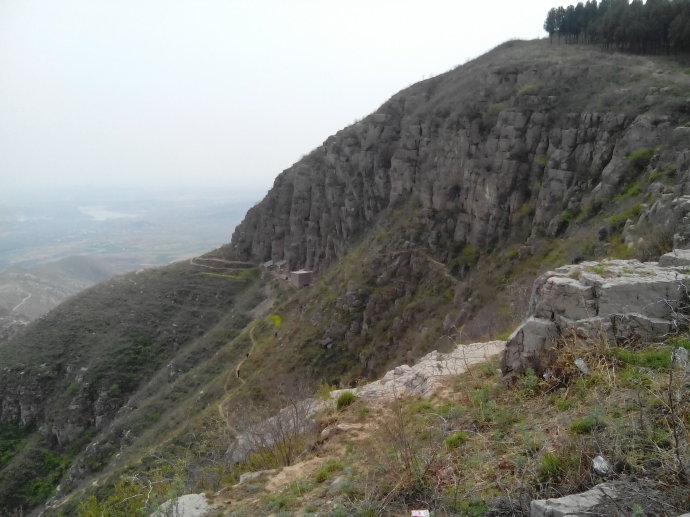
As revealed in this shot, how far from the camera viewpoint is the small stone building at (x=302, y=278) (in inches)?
2197

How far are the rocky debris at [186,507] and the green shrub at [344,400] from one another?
13.8 feet

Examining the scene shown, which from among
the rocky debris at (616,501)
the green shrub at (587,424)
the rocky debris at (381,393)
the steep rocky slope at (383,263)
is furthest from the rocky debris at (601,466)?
the steep rocky slope at (383,263)

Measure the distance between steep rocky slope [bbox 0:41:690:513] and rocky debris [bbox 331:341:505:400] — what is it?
452 centimetres

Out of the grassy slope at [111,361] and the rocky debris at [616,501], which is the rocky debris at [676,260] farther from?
the grassy slope at [111,361]

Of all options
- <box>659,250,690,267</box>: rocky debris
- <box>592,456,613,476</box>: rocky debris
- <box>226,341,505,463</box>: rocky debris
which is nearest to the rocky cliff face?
<box>659,250,690,267</box>: rocky debris

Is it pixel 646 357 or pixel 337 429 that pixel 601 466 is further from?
pixel 337 429

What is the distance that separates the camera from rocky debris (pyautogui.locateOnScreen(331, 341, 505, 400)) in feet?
36.9

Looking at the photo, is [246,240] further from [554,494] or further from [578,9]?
[554,494]

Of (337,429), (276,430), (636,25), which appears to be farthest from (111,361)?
(636,25)

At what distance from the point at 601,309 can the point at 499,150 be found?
95.8 feet

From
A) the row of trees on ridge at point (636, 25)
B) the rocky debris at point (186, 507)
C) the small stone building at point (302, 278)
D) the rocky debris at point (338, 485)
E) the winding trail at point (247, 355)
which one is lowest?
the winding trail at point (247, 355)

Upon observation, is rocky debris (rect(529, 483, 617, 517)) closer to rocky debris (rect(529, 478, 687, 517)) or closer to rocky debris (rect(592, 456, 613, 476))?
rocky debris (rect(529, 478, 687, 517))

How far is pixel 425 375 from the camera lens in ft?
39.3

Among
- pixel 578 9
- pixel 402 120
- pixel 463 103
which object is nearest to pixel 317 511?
pixel 463 103
